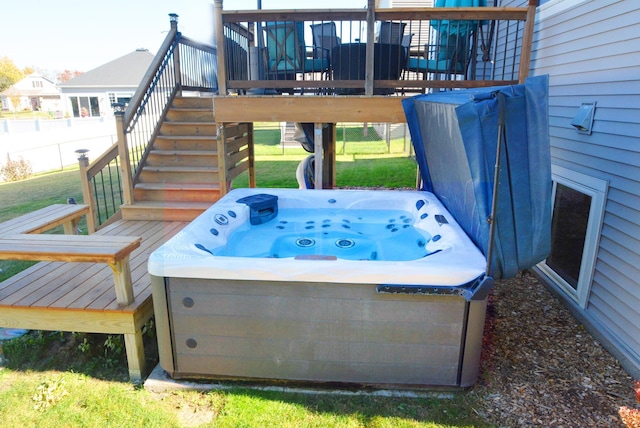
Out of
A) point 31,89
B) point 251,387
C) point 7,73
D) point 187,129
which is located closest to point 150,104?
point 187,129

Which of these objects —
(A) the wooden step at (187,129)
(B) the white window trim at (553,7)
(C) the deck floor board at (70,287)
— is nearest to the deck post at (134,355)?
(C) the deck floor board at (70,287)

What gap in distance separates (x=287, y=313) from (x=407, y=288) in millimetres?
683

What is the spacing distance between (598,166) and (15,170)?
12079 mm

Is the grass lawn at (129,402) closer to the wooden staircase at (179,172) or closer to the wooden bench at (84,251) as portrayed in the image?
the wooden bench at (84,251)

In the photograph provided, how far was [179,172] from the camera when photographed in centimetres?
536

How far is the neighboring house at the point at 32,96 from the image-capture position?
38.6 meters

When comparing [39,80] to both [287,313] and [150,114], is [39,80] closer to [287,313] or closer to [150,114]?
[150,114]

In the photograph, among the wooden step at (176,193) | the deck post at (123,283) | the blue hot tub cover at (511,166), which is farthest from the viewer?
the wooden step at (176,193)

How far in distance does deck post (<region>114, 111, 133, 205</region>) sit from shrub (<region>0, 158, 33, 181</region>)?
24.9 feet

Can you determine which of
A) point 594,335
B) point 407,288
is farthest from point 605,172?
point 407,288

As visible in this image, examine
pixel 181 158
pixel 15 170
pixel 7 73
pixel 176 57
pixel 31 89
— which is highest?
pixel 7 73

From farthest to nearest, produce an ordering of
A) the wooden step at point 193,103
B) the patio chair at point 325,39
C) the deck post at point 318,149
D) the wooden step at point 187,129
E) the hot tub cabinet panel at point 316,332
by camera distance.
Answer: the wooden step at point 193,103, the wooden step at point 187,129, the patio chair at point 325,39, the deck post at point 318,149, the hot tub cabinet panel at point 316,332

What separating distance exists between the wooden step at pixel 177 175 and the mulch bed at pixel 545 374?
3.60 metres

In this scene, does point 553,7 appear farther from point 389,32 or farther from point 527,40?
point 389,32
